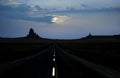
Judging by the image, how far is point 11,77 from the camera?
53.0 feet

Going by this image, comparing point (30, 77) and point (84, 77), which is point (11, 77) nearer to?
point (30, 77)

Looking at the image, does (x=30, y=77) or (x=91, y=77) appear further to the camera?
(x=91, y=77)

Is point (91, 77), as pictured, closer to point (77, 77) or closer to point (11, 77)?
point (77, 77)

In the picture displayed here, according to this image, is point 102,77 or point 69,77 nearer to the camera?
point 69,77

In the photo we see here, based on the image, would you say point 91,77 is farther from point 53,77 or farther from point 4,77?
point 4,77

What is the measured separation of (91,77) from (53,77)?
2.43m

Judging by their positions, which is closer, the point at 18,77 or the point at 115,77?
the point at 18,77

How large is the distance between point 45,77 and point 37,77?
0.54m

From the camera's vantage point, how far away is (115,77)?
1812 cm

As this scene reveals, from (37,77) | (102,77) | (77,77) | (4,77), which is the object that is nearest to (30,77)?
(37,77)

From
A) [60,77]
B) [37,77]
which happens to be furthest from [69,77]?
[37,77]

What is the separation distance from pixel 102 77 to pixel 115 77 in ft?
2.72

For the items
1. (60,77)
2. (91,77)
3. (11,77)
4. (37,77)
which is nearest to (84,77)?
(91,77)

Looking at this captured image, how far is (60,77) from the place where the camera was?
16.6 meters
